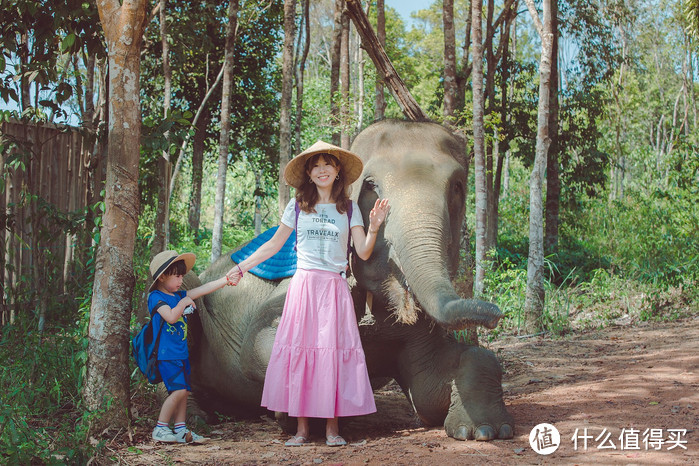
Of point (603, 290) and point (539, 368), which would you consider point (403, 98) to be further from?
point (603, 290)

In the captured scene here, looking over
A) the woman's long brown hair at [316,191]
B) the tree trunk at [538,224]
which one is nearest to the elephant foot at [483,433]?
the woman's long brown hair at [316,191]

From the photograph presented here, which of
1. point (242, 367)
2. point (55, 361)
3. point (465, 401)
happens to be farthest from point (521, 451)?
point (55, 361)

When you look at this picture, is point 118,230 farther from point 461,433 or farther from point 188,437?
point 461,433

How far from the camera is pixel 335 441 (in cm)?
423

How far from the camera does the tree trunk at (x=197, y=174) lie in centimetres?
1647

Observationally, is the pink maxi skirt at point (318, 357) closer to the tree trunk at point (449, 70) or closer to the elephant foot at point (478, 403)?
the elephant foot at point (478, 403)

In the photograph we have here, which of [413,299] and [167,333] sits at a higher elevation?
[413,299]

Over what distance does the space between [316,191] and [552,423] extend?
2049 millimetres

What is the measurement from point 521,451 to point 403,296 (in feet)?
3.53

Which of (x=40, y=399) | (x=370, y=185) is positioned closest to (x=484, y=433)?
(x=370, y=185)

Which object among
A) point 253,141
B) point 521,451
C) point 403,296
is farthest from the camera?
point 253,141

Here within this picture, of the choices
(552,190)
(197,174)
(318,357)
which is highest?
(197,174)

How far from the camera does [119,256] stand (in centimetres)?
438

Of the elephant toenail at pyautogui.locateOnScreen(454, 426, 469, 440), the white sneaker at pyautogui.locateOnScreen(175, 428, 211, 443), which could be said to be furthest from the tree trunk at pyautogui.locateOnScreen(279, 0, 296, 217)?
the elephant toenail at pyautogui.locateOnScreen(454, 426, 469, 440)
